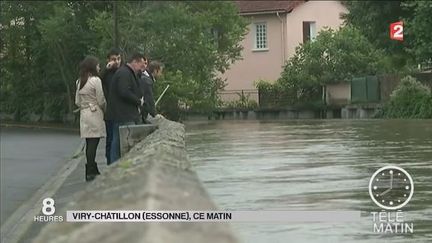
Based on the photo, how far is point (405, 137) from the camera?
18703 mm

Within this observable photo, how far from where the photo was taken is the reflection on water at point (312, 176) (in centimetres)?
741

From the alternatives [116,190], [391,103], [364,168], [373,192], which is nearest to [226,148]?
[364,168]

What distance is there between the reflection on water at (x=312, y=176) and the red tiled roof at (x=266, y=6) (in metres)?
32.1

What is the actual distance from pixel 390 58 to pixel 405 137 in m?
22.0

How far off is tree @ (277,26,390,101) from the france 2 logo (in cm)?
879

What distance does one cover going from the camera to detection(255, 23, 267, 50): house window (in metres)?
53.7

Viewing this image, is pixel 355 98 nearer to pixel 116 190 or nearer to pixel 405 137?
pixel 405 137

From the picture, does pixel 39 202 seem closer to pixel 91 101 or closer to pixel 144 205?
pixel 91 101

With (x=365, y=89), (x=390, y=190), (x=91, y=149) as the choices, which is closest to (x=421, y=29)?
(x=365, y=89)

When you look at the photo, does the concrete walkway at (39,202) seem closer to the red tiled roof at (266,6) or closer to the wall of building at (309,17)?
the red tiled roof at (266,6)

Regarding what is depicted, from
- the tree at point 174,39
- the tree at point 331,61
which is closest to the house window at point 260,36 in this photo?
the tree at point 331,61

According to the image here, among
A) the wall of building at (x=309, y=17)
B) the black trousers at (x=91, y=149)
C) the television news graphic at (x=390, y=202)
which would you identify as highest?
the wall of building at (x=309, y=17)

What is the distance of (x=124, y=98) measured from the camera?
10477 mm

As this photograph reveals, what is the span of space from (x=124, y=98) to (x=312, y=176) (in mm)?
2852
